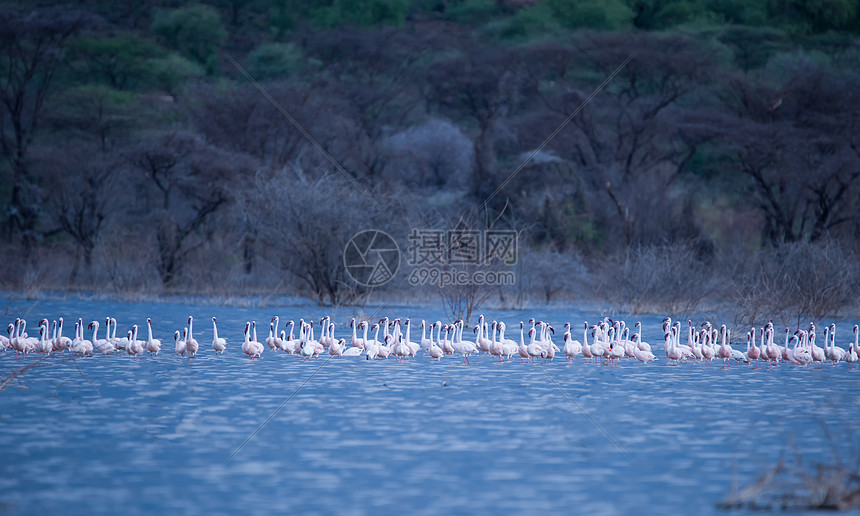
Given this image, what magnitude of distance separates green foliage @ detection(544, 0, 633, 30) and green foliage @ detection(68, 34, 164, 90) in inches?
727

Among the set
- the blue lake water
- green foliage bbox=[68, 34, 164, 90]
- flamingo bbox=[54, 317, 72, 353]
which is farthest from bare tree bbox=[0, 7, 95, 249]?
the blue lake water

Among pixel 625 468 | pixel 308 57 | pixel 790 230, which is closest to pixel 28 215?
pixel 308 57

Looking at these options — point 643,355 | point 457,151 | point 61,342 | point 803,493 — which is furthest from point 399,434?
point 457,151

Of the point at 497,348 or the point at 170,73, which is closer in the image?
the point at 497,348

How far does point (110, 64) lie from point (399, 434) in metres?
35.0

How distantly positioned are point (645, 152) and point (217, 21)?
2325cm

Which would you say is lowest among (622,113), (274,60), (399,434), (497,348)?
(399,434)

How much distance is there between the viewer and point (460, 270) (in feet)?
58.4

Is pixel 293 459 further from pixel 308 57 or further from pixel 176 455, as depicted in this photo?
pixel 308 57

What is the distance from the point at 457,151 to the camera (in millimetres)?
35375

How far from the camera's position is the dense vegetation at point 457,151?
72.9 feet

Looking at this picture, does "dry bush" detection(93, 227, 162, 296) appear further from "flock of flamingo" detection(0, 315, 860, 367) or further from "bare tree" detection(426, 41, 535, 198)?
"bare tree" detection(426, 41, 535, 198)

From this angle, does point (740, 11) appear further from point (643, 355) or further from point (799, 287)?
point (643, 355)

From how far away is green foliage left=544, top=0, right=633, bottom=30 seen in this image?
4432 centimetres
